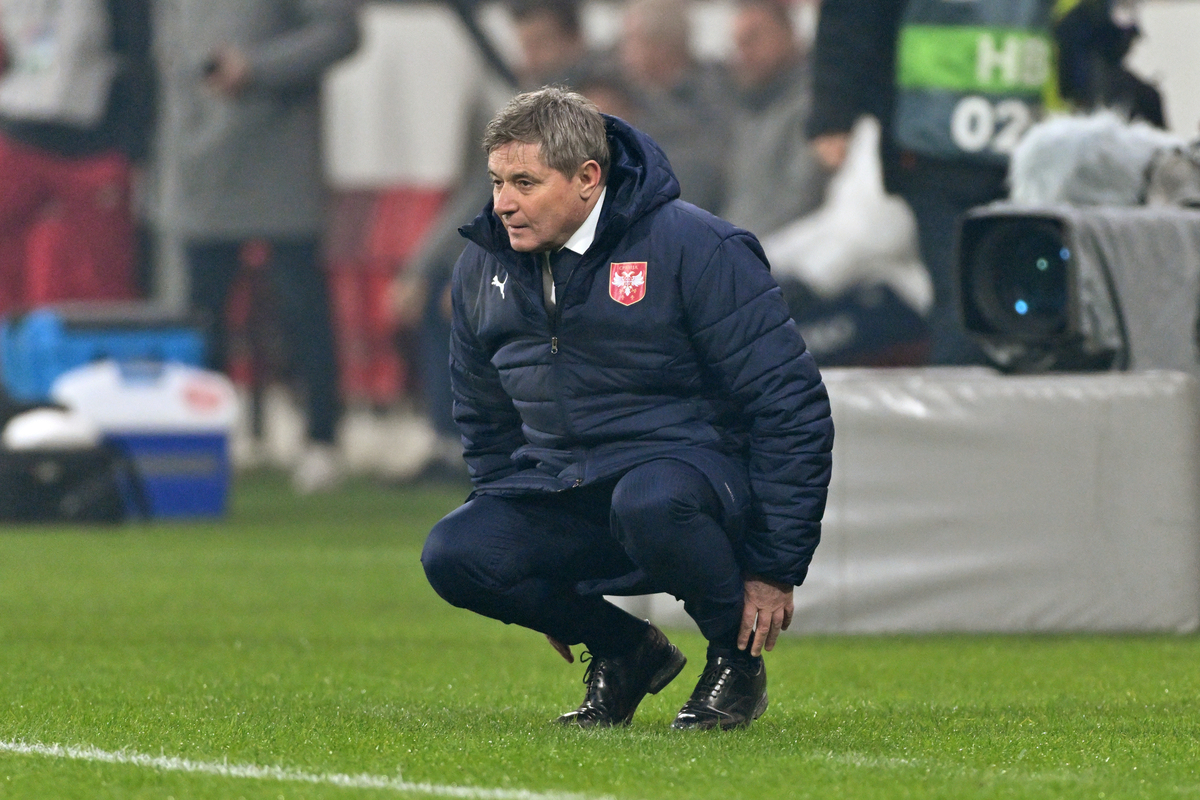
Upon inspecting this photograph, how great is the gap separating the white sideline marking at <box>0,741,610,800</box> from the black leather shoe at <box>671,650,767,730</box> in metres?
0.72

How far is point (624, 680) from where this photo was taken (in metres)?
4.02

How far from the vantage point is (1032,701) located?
438 centimetres

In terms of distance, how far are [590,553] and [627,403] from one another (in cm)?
29

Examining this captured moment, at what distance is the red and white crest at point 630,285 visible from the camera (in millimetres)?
3730

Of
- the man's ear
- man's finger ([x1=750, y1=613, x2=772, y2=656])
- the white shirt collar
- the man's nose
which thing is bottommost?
man's finger ([x1=750, y1=613, x2=772, y2=656])

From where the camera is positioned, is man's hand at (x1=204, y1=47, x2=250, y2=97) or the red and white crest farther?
man's hand at (x1=204, y1=47, x2=250, y2=97)

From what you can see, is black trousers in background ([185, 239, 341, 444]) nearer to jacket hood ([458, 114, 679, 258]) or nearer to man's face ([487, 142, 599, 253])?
jacket hood ([458, 114, 679, 258])

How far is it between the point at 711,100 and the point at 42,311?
3.29 meters

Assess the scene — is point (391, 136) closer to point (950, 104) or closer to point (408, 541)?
point (408, 541)

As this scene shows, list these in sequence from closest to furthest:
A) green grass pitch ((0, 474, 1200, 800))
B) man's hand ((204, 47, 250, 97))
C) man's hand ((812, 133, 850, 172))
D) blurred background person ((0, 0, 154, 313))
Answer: green grass pitch ((0, 474, 1200, 800))
man's hand ((812, 133, 850, 172))
man's hand ((204, 47, 250, 97))
blurred background person ((0, 0, 154, 313))

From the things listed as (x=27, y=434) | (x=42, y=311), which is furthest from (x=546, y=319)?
(x=42, y=311)

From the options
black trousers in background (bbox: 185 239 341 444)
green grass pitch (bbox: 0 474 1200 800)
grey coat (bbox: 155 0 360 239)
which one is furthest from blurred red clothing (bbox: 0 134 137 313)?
green grass pitch (bbox: 0 474 1200 800)

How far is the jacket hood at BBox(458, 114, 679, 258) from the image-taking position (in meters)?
3.73

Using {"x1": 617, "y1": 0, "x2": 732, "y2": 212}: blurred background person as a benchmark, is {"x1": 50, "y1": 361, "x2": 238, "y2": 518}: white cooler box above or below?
below
